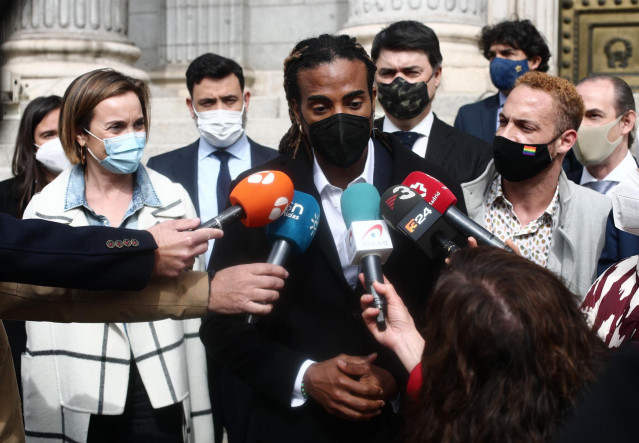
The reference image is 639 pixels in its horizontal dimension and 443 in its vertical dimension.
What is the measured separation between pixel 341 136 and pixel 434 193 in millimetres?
328

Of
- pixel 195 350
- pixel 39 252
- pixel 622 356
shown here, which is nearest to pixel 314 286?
pixel 39 252

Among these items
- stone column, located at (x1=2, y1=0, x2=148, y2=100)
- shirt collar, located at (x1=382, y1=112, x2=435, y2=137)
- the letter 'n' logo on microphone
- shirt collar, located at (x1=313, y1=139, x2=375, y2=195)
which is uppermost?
stone column, located at (x1=2, y1=0, x2=148, y2=100)

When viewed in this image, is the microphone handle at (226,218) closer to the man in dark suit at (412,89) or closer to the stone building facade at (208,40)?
the man in dark suit at (412,89)

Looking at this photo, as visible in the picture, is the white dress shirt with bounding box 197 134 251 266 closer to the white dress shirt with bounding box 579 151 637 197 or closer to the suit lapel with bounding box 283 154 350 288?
the white dress shirt with bounding box 579 151 637 197

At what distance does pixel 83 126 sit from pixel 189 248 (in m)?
1.51

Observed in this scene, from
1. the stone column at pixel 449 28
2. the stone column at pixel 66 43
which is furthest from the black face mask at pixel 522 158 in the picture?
the stone column at pixel 66 43

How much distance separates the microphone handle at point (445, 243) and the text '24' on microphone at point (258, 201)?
404 mm

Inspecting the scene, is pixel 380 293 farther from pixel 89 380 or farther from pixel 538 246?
pixel 89 380

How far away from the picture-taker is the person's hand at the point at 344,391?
2.23 meters

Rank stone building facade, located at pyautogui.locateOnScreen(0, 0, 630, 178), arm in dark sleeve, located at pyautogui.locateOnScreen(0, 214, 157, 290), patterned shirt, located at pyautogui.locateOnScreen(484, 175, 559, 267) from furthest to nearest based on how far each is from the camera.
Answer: stone building facade, located at pyautogui.locateOnScreen(0, 0, 630, 178) → patterned shirt, located at pyautogui.locateOnScreen(484, 175, 559, 267) → arm in dark sleeve, located at pyautogui.locateOnScreen(0, 214, 157, 290)

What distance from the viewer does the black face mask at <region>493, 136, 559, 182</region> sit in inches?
122

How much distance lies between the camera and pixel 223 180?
14.6ft

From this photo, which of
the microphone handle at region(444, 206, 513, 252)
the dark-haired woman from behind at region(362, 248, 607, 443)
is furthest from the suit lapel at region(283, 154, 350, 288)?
the dark-haired woman from behind at region(362, 248, 607, 443)

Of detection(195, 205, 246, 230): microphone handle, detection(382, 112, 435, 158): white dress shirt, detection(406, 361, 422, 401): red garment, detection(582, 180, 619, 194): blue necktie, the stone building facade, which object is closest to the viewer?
detection(406, 361, 422, 401): red garment
